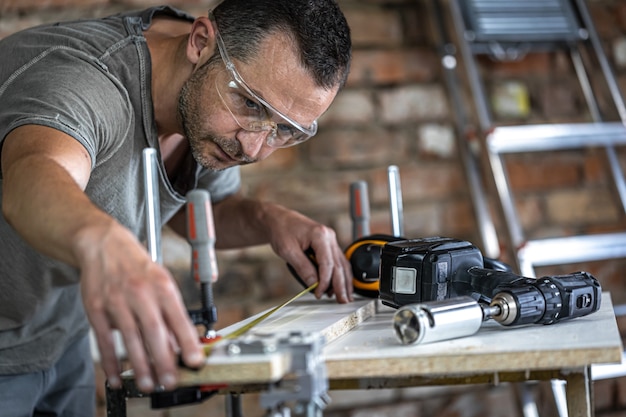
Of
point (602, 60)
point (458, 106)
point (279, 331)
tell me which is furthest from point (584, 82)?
point (279, 331)

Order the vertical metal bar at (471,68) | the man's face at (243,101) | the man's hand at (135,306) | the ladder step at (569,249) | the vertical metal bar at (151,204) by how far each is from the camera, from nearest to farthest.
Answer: the man's hand at (135,306) < the vertical metal bar at (151,204) < the man's face at (243,101) < the ladder step at (569,249) < the vertical metal bar at (471,68)

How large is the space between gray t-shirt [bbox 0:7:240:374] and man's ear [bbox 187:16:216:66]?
7 cm

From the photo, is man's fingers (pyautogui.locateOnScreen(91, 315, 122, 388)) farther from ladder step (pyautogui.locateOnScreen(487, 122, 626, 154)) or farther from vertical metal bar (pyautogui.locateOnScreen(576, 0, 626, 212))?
vertical metal bar (pyautogui.locateOnScreen(576, 0, 626, 212))

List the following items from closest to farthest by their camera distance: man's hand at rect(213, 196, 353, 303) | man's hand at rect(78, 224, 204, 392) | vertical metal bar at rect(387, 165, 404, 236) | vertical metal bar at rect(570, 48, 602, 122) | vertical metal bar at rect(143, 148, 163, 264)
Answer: man's hand at rect(78, 224, 204, 392) < vertical metal bar at rect(143, 148, 163, 264) < man's hand at rect(213, 196, 353, 303) < vertical metal bar at rect(387, 165, 404, 236) < vertical metal bar at rect(570, 48, 602, 122)

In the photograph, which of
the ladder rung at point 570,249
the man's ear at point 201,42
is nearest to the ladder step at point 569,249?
the ladder rung at point 570,249

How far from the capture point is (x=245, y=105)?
1306mm

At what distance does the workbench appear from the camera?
941mm

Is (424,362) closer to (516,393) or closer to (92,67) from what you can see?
(92,67)

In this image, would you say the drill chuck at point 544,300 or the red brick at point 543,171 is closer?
the drill chuck at point 544,300

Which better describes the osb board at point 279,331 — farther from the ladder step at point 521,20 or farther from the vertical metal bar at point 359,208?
the ladder step at point 521,20

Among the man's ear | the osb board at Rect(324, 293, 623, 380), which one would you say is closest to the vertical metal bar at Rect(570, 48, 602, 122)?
the man's ear

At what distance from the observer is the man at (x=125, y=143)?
2.78 feet

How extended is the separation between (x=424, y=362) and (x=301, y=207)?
4.25 ft

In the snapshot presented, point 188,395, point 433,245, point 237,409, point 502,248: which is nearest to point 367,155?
point 502,248
